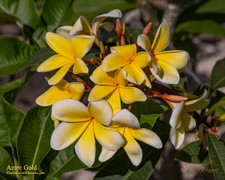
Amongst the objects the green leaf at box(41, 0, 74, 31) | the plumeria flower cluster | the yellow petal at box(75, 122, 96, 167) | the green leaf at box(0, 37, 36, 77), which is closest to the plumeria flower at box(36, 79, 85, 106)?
the plumeria flower cluster

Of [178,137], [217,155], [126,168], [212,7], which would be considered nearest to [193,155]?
[217,155]

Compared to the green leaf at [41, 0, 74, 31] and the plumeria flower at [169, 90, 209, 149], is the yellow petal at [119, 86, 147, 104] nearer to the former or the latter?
the plumeria flower at [169, 90, 209, 149]

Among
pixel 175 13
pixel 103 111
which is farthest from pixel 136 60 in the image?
pixel 175 13

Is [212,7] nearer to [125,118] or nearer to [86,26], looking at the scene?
[86,26]

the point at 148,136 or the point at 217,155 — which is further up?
the point at 148,136

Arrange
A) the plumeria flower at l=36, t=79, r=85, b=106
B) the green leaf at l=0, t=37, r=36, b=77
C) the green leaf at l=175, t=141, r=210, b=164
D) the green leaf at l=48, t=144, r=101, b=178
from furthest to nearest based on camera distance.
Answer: the green leaf at l=0, t=37, r=36, b=77 → the green leaf at l=175, t=141, r=210, b=164 → the green leaf at l=48, t=144, r=101, b=178 → the plumeria flower at l=36, t=79, r=85, b=106

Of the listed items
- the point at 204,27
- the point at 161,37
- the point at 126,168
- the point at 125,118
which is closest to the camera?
the point at 125,118

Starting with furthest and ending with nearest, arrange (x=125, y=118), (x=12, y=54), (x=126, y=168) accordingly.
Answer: (x=12, y=54) < (x=126, y=168) < (x=125, y=118)

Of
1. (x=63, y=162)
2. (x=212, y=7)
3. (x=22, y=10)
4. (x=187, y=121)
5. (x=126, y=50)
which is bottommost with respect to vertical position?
(x=63, y=162)
